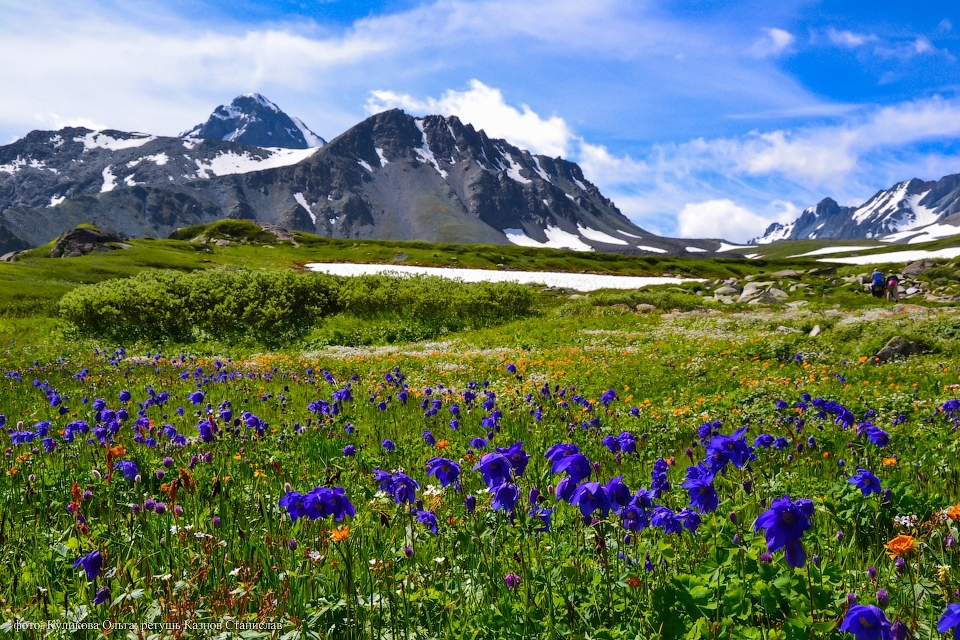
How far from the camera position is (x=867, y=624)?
207 centimetres

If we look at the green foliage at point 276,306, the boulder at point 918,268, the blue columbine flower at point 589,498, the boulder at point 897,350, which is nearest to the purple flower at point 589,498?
the blue columbine flower at point 589,498

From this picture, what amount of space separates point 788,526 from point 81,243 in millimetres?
93391

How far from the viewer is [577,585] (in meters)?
3.51

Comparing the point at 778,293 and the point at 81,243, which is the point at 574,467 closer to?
the point at 778,293

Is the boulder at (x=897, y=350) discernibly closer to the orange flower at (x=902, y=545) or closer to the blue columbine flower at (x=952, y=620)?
the orange flower at (x=902, y=545)

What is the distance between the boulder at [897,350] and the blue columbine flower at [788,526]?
15.8 meters

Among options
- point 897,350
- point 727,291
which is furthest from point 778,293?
point 897,350

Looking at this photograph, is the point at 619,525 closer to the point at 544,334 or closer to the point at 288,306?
the point at 544,334

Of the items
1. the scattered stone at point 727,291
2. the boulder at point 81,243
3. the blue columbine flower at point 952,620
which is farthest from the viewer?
the boulder at point 81,243

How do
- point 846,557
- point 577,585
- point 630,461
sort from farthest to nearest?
point 630,461, point 846,557, point 577,585

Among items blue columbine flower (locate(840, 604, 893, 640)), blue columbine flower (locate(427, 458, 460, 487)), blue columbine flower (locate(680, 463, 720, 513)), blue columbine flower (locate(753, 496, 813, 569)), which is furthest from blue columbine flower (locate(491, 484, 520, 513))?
blue columbine flower (locate(840, 604, 893, 640))

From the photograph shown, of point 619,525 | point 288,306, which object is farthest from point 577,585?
point 288,306

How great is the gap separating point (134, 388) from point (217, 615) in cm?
1196

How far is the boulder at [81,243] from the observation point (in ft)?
245
